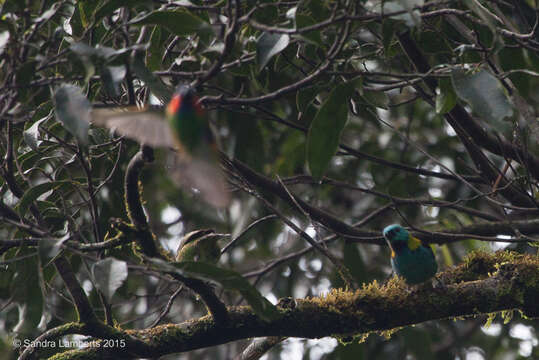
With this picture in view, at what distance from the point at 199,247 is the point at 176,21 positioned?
141cm

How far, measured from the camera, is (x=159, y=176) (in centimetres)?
702

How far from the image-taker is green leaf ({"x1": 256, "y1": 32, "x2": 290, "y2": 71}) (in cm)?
236

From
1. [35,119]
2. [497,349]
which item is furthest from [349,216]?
[35,119]

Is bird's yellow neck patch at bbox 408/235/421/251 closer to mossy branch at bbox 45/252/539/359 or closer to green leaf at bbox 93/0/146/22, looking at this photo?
mossy branch at bbox 45/252/539/359

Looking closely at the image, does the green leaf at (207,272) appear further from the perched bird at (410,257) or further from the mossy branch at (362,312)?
the perched bird at (410,257)

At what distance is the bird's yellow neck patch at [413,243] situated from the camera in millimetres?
3768

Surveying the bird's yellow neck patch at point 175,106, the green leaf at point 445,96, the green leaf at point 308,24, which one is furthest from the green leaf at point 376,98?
the bird's yellow neck patch at point 175,106

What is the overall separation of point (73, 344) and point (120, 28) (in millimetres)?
1778

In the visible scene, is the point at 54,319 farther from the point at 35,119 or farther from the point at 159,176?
the point at 159,176

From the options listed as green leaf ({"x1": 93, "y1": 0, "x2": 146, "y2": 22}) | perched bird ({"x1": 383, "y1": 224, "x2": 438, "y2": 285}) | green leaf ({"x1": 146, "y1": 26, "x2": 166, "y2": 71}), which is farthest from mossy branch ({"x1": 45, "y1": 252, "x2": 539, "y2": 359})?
green leaf ({"x1": 93, "y1": 0, "x2": 146, "y2": 22})

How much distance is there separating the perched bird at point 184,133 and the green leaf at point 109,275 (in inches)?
13.0

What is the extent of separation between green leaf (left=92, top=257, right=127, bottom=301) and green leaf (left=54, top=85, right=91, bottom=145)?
1.30ft

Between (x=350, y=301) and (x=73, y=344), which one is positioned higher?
(x=350, y=301)

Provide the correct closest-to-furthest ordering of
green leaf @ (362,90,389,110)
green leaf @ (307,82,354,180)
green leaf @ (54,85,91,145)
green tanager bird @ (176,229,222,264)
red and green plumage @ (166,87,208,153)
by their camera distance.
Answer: green leaf @ (54,85,91,145) → red and green plumage @ (166,87,208,153) → green leaf @ (307,82,354,180) → green leaf @ (362,90,389,110) → green tanager bird @ (176,229,222,264)
